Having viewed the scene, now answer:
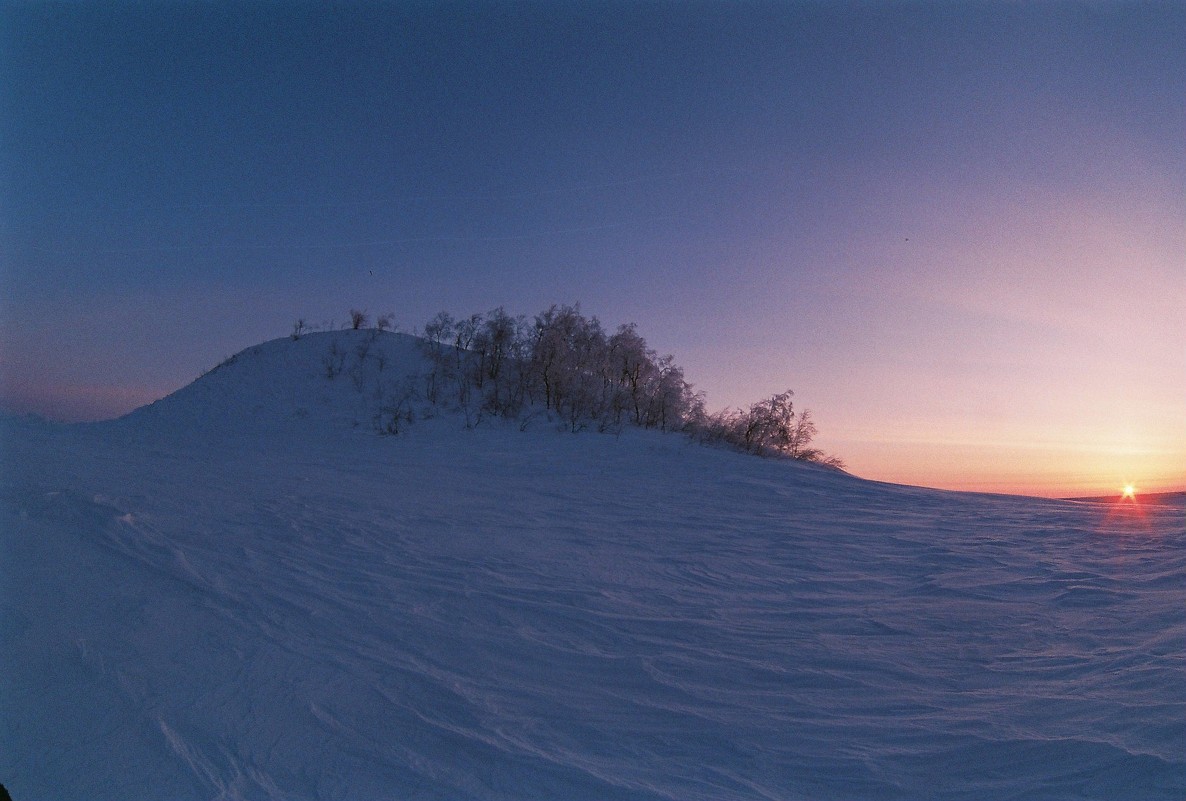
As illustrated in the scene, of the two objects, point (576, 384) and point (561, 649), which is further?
point (576, 384)

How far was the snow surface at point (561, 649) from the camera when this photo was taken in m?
3.77

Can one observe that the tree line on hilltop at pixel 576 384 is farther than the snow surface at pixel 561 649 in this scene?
Yes

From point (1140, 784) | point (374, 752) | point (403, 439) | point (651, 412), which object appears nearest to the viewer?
point (1140, 784)

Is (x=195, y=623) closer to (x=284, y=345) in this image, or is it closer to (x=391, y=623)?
(x=391, y=623)

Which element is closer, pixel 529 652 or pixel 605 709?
pixel 605 709

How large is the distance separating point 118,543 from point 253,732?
335 centimetres

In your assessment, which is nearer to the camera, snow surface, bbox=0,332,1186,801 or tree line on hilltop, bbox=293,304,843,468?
snow surface, bbox=0,332,1186,801

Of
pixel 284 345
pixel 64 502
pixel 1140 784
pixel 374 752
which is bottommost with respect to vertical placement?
pixel 374 752

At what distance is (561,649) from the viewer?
531 centimetres

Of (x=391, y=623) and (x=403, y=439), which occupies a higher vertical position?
(x=403, y=439)

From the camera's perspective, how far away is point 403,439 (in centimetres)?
1762

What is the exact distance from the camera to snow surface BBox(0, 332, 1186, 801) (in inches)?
149

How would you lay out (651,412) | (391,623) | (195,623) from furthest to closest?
(651,412) < (391,623) < (195,623)

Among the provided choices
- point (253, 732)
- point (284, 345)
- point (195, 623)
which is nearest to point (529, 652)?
point (253, 732)
